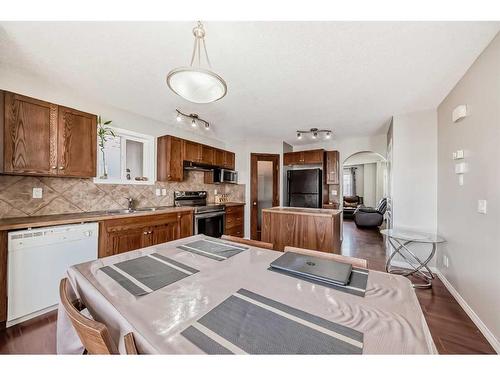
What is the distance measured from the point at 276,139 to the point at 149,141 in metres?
2.75

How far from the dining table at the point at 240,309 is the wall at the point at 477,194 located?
4.69ft

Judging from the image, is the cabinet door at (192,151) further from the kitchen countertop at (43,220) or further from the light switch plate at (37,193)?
the light switch plate at (37,193)

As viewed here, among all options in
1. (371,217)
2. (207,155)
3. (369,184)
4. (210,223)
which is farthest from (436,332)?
(369,184)

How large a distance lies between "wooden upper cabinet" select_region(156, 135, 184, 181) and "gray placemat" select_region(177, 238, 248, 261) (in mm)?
2193

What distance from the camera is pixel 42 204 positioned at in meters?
2.32

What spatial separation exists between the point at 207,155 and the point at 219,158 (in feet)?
1.16

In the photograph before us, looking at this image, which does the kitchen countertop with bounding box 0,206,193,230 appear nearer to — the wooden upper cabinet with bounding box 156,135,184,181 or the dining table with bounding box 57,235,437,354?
the wooden upper cabinet with bounding box 156,135,184,181

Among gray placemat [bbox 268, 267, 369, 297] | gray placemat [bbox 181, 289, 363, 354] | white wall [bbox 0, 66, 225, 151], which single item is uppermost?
white wall [bbox 0, 66, 225, 151]

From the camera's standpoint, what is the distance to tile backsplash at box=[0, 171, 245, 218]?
2131 mm

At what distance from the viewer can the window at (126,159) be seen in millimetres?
2939

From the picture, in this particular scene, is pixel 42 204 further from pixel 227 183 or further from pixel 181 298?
pixel 227 183

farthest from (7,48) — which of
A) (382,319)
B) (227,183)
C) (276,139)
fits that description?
(276,139)

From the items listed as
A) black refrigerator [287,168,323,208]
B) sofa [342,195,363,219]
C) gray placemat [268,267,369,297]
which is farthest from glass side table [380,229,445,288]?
sofa [342,195,363,219]

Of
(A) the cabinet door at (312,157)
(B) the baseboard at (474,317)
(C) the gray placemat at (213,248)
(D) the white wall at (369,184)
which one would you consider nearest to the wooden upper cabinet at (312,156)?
(A) the cabinet door at (312,157)
